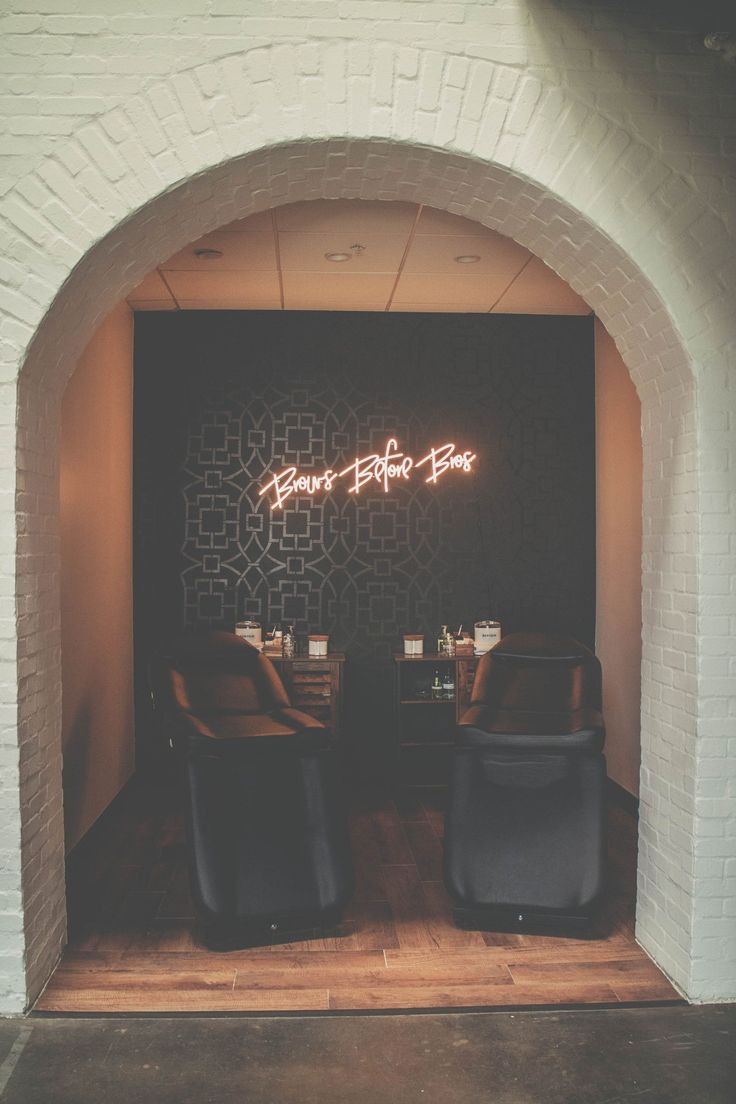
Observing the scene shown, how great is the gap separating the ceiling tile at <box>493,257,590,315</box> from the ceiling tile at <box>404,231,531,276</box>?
132 mm

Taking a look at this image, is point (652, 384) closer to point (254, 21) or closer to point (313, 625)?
point (254, 21)

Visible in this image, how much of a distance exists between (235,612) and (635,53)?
4.16m

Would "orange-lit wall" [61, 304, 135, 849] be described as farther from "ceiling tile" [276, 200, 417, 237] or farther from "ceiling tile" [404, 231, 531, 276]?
"ceiling tile" [404, 231, 531, 276]

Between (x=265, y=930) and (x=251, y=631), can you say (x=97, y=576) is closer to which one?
(x=251, y=631)

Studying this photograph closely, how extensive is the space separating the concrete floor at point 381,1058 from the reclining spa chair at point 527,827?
2.11ft

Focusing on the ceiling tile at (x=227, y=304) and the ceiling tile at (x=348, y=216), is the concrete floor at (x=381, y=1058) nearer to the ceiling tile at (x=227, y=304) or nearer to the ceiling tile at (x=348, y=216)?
the ceiling tile at (x=348, y=216)

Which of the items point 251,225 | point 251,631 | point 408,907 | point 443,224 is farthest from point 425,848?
point 251,225

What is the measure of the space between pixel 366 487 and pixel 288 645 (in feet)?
4.09

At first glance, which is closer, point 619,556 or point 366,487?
point 619,556

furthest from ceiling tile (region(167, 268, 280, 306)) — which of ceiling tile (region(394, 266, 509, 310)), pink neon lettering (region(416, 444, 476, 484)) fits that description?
pink neon lettering (region(416, 444, 476, 484))

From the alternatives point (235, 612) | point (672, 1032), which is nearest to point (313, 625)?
point (235, 612)

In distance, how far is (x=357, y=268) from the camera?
5.22 metres

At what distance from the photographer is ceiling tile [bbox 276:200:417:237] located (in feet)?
14.0

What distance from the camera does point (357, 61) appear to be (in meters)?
2.99
